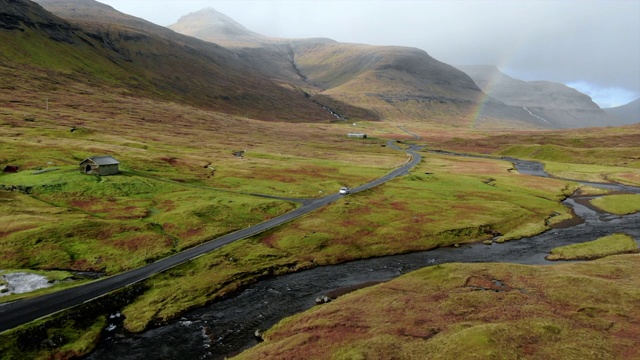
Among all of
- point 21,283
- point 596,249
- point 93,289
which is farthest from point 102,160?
point 596,249

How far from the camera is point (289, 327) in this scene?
47.2 meters

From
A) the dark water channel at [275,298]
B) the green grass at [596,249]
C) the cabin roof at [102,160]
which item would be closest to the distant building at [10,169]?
the cabin roof at [102,160]

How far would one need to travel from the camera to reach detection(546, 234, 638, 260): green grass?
7244cm

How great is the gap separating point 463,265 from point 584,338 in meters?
26.8

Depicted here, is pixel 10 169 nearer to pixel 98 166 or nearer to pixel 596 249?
pixel 98 166

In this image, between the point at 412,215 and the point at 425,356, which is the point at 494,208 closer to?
the point at 412,215

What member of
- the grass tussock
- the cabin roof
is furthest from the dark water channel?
the cabin roof

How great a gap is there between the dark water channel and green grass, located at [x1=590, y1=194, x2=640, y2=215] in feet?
40.1

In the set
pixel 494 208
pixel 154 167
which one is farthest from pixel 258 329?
pixel 154 167

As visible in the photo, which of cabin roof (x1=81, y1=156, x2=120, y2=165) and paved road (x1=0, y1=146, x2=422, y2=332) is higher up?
cabin roof (x1=81, y1=156, x2=120, y2=165)

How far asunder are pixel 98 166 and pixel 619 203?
5956 inches

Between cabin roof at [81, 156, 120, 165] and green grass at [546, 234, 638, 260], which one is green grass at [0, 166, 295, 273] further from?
green grass at [546, 234, 638, 260]

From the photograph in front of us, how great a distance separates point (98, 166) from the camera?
10731 centimetres

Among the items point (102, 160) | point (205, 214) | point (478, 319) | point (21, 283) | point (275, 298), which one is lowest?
point (21, 283)
